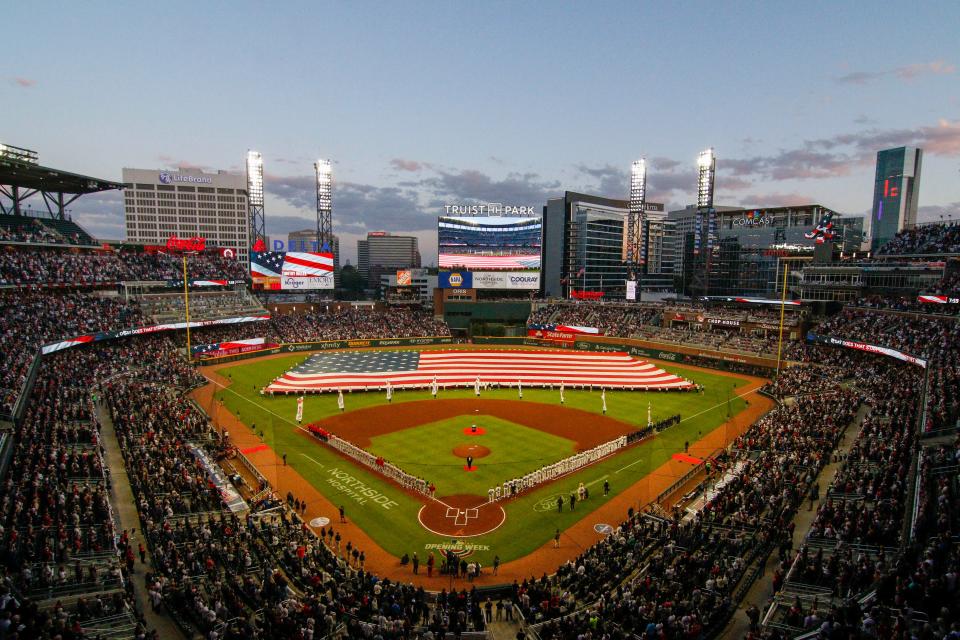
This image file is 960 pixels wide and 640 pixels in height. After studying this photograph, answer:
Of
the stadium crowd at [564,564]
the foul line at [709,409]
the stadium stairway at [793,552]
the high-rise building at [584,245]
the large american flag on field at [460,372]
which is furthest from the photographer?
the high-rise building at [584,245]

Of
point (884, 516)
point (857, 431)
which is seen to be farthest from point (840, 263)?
point (884, 516)

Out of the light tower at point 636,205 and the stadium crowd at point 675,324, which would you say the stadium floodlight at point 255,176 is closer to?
the stadium crowd at point 675,324

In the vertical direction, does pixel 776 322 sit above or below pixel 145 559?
above

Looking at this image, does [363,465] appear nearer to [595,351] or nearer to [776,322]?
[595,351]

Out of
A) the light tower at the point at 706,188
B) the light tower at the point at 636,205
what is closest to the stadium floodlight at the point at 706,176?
the light tower at the point at 706,188

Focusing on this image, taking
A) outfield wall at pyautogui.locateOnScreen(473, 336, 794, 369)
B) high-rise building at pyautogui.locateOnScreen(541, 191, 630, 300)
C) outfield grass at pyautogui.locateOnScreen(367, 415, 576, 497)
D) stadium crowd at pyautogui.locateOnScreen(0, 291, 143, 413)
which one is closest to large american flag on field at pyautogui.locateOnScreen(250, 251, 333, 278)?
stadium crowd at pyautogui.locateOnScreen(0, 291, 143, 413)

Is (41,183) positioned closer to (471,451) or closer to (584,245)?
(471,451)

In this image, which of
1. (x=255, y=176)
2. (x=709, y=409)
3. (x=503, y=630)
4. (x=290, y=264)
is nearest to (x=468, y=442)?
(x=503, y=630)
